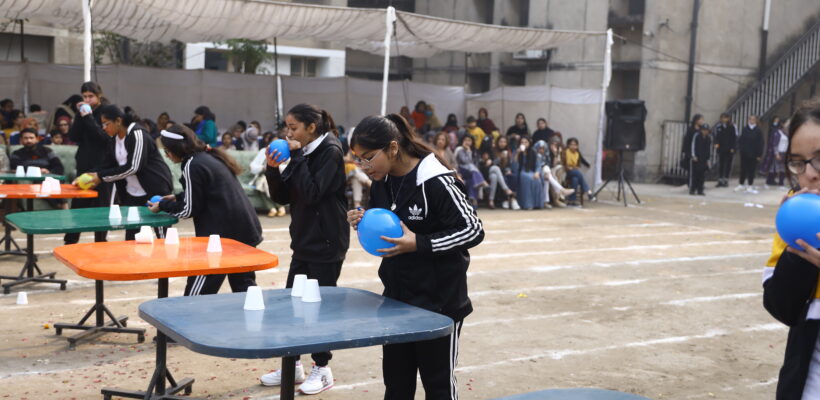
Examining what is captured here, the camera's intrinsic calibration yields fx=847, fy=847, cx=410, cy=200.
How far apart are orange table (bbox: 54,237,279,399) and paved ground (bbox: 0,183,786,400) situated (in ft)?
2.00

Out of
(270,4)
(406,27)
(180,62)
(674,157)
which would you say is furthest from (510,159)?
(180,62)

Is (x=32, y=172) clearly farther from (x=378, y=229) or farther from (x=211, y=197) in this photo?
(x=378, y=229)

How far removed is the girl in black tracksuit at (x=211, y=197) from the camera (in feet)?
18.5

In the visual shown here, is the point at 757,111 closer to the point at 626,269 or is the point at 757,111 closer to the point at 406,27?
the point at 406,27

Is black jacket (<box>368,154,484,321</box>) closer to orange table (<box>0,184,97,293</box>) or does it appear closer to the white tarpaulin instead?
orange table (<box>0,184,97,293</box>)

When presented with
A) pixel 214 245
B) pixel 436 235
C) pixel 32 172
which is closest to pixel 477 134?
pixel 32 172

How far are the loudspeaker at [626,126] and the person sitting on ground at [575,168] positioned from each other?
0.99m

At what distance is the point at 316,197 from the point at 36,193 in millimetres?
4019

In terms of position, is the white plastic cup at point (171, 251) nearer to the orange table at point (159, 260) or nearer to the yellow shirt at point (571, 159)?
the orange table at point (159, 260)

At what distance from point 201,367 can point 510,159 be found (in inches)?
452

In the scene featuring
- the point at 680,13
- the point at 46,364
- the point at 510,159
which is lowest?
the point at 46,364

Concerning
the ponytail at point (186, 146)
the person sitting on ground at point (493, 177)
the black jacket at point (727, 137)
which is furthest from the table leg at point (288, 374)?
the black jacket at point (727, 137)

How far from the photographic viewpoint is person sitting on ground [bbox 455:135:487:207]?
1584cm

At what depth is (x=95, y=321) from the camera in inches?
269
